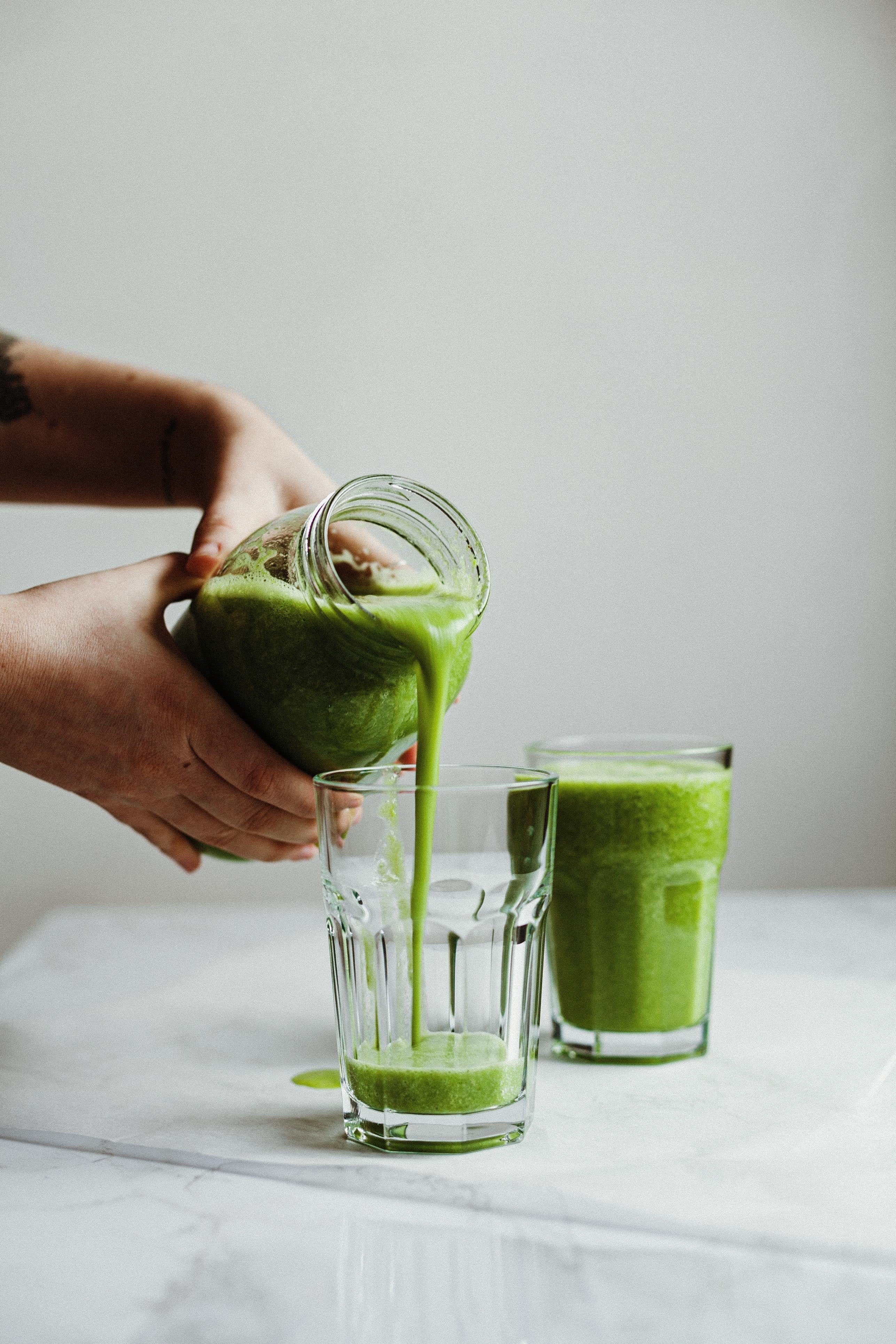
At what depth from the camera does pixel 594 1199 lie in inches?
23.5

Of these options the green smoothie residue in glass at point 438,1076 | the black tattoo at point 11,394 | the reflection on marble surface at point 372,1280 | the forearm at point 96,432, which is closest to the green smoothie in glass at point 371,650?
the green smoothie residue in glass at point 438,1076

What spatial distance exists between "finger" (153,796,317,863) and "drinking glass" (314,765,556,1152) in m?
0.20

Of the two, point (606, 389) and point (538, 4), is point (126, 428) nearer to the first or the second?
point (606, 389)

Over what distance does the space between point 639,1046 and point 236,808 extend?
338 millimetres

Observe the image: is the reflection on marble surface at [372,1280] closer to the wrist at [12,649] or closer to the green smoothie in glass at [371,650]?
the green smoothie in glass at [371,650]

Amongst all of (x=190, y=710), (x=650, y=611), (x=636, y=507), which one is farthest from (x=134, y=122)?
(x=190, y=710)

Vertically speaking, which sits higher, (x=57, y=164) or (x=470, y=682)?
(x=57, y=164)

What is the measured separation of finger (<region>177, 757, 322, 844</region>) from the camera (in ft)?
2.82

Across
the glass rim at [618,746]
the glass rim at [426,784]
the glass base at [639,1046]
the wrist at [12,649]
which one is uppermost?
the wrist at [12,649]

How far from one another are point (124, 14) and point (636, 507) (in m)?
1.34

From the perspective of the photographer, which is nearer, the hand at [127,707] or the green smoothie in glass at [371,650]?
the green smoothie in glass at [371,650]

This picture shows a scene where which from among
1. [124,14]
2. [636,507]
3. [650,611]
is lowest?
[650,611]

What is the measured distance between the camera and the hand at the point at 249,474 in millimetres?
934

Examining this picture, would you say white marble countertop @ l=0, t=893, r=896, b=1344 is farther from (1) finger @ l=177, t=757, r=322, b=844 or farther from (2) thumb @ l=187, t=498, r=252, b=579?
(2) thumb @ l=187, t=498, r=252, b=579
